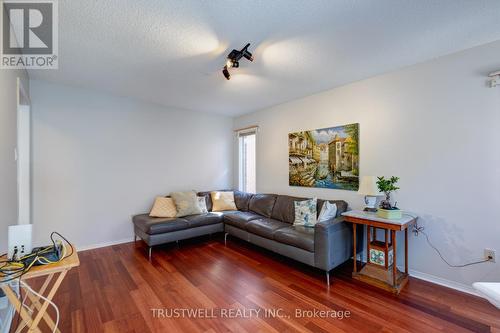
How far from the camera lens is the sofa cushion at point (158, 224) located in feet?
10.5

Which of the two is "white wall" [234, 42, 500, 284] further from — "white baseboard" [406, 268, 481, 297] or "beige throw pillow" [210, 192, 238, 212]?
"beige throw pillow" [210, 192, 238, 212]

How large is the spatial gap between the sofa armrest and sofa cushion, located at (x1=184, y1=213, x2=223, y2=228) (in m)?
1.88

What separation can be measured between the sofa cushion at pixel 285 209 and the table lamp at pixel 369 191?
0.97 meters

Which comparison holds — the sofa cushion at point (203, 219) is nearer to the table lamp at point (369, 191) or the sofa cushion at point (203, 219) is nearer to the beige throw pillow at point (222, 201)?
the beige throw pillow at point (222, 201)

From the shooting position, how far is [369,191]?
8.29ft

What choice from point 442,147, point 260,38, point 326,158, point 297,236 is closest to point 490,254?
point 442,147

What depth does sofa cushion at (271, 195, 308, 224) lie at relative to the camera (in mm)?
3464

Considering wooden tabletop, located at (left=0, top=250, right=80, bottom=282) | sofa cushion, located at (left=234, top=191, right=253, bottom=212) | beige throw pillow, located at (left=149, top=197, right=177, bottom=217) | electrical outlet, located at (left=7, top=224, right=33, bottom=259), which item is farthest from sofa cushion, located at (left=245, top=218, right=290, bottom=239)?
electrical outlet, located at (left=7, top=224, right=33, bottom=259)

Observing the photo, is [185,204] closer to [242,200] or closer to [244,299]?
[242,200]

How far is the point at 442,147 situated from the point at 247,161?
3368mm

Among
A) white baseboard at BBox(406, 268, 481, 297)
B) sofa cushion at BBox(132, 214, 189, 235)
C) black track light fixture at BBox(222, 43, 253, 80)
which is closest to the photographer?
black track light fixture at BBox(222, 43, 253, 80)

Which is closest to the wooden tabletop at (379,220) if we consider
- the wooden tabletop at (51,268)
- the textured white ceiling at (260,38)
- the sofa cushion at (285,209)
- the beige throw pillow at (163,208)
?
the sofa cushion at (285,209)

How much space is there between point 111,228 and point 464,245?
4.67 meters

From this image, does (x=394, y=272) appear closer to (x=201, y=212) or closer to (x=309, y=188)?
(x=309, y=188)
